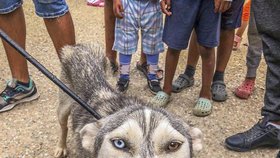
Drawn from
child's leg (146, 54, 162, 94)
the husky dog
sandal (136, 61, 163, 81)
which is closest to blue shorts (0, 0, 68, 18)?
the husky dog

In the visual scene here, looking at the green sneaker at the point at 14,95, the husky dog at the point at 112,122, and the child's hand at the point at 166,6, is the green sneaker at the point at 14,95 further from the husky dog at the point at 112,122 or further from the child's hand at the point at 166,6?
the child's hand at the point at 166,6

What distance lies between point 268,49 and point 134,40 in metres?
1.65

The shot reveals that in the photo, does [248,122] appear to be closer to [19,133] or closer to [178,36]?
[178,36]

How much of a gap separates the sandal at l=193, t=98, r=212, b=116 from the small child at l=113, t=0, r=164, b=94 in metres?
0.54

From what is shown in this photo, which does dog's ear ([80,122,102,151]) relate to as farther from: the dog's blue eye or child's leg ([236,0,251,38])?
child's leg ([236,0,251,38])

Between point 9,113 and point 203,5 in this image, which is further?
point 9,113

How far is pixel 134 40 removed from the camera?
4.67 meters

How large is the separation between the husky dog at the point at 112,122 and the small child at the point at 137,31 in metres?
0.99

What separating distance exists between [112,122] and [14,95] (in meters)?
2.28

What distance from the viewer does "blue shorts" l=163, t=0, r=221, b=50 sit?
399cm

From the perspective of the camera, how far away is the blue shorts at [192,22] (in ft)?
13.1

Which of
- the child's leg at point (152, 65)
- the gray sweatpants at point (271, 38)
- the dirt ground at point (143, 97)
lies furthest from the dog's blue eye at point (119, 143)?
the child's leg at point (152, 65)

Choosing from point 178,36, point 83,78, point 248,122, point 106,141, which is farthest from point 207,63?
point 106,141

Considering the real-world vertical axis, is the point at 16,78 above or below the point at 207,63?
below
